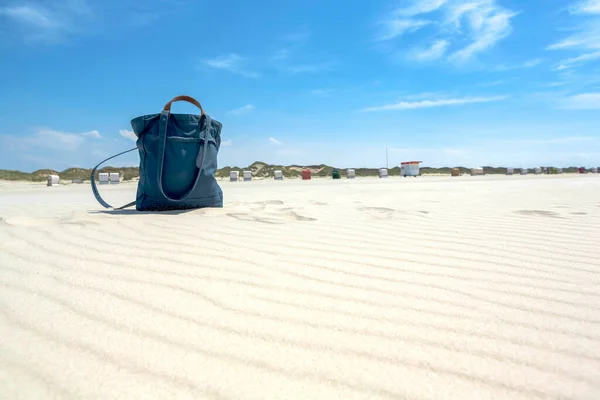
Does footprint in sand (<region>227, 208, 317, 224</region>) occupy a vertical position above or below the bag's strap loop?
below

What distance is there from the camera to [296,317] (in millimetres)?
1227

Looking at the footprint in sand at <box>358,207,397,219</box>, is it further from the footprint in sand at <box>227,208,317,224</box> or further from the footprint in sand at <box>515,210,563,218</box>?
the footprint in sand at <box>515,210,563,218</box>

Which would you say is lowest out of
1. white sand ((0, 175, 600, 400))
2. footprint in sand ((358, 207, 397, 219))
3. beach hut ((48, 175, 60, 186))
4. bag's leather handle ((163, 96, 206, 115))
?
white sand ((0, 175, 600, 400))

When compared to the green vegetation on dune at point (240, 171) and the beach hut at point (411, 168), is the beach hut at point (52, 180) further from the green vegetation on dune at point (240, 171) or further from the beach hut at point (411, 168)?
the beach hut at point (411, 168)

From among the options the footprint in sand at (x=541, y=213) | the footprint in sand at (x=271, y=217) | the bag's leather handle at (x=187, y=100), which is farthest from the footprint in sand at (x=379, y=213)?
the bag's leather handle at (x=187, y=100)

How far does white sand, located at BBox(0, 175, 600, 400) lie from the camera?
0.89 m

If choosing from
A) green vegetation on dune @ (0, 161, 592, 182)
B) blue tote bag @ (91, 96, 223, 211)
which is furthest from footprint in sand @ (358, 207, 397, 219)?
green vegetation on dune @ (0, 161, 592, 182)

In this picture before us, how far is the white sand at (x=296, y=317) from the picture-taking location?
887mm

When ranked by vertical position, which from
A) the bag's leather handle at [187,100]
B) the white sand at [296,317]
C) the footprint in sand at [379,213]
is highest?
the bag's leather handle at [187,100]

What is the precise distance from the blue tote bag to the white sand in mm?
1101

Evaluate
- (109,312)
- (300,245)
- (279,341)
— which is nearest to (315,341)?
(279,341)

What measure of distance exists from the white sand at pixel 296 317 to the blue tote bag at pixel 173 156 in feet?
3.61

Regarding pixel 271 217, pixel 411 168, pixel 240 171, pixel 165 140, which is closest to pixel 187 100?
pixel 165 140

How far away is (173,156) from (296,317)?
2.51m
